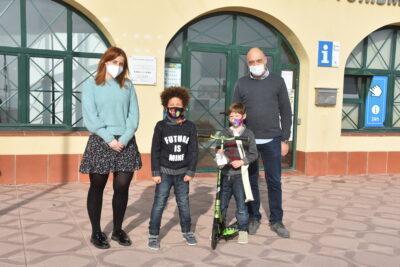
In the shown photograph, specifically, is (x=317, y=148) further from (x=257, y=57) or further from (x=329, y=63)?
(x=257, y=57)

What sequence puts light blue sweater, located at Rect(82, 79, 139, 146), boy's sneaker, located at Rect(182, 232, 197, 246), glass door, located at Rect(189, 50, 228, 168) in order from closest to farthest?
light blue sweater, located at Rect(82, 79, 139, 146) → boy's sneaker, located at Rect(182, 232, 197, 246) → glass door, located at Rect(189, 50, 228, 168)

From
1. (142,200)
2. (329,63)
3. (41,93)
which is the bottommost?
(142,200)

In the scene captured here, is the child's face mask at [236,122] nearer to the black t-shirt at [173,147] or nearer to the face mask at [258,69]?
the black t-shirt at [173,147]

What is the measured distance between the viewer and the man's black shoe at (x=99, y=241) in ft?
13.9

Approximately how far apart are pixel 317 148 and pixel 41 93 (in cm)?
459

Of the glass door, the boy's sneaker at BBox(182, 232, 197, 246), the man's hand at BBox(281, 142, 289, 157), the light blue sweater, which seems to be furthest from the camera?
the glass door

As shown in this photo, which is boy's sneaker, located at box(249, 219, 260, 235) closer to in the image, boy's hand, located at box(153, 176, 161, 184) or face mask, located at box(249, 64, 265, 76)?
boy's hand, located at box(153, 176, 161, 184)

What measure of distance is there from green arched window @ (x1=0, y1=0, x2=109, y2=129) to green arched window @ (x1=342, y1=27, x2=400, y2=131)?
4438 millimetres

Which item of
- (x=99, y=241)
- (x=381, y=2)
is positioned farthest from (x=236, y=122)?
(x=381, y=2)

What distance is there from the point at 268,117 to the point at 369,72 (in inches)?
186

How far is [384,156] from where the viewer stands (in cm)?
868

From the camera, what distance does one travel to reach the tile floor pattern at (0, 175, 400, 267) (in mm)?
4086

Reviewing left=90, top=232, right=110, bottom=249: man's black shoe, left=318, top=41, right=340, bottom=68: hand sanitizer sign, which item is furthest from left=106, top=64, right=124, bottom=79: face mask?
left=318, top=41, right=340, bottom=68: hand sanitizer sign

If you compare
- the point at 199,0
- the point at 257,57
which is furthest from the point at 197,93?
the point at 257,57
